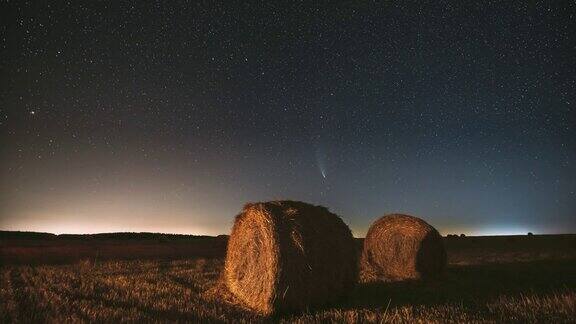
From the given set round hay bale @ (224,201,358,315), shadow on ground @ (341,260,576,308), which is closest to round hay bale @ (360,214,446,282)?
shadow on ground @ (341,260,576,308)

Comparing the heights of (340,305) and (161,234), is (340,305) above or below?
below

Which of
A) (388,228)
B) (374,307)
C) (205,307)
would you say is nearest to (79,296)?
(205,307)

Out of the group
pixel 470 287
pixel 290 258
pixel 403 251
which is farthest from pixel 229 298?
pixel 403 251

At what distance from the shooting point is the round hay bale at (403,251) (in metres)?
13.1

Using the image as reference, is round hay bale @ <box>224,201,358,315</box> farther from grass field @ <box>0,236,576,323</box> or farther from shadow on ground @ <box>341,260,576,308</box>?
shadow on ground @ <box>341,260,576,308</box>

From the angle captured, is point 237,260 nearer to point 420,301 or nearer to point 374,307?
point 374,307

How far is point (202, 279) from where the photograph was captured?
11109 millimetres

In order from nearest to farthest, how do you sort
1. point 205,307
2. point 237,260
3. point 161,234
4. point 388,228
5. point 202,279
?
point 205,307, point 237,260, point 202,279, point 388,228, point 161,234

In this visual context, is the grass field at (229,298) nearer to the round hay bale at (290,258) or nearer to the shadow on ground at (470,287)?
the shadow on ground at (470,287)

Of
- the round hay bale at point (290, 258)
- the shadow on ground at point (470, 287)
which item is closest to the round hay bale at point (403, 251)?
the shadow on ground at point (470, 287)

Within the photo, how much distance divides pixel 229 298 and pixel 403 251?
6479mm

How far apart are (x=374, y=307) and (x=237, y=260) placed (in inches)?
109

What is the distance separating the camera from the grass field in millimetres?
6375

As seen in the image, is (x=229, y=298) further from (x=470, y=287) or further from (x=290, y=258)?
(x=470, y=287)
